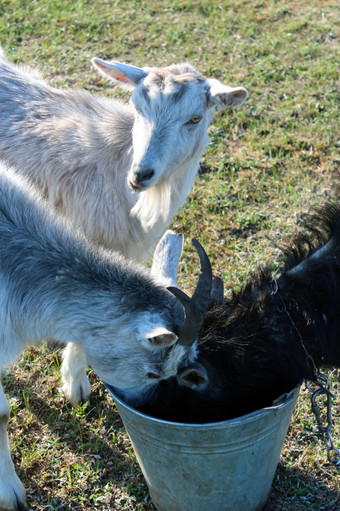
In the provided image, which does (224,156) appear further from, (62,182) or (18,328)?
(18,328)

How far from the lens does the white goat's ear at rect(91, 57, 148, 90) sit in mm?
4652

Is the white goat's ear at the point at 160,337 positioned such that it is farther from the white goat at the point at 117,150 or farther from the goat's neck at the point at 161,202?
the goat's neck at the point at 161,202

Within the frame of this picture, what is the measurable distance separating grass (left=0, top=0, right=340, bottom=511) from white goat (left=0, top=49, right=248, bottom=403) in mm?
436

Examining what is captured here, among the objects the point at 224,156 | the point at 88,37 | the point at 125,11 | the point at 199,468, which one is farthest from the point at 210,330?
the point at 125,11

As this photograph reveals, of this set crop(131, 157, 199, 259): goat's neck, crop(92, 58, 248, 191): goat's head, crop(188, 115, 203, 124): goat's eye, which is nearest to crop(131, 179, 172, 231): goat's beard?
crop(131, 157, 199, 259): goat's neck

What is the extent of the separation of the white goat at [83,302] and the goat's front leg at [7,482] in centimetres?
61

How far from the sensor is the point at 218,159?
6.71 meters

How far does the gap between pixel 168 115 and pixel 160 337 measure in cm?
204

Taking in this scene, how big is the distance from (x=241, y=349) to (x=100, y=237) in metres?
1.66

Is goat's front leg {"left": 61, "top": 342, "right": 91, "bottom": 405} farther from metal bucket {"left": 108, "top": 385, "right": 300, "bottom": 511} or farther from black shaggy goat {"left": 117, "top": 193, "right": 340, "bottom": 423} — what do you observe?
black shaggy goat {"left": 117, "top": 193, "right": 340, "bottom": 423}

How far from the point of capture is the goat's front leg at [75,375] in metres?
4.43

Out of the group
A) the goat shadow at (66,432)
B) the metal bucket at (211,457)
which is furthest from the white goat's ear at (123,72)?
the metal bucket at (211,457)

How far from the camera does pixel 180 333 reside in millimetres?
3012

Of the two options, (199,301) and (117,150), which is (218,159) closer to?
(117,150)
